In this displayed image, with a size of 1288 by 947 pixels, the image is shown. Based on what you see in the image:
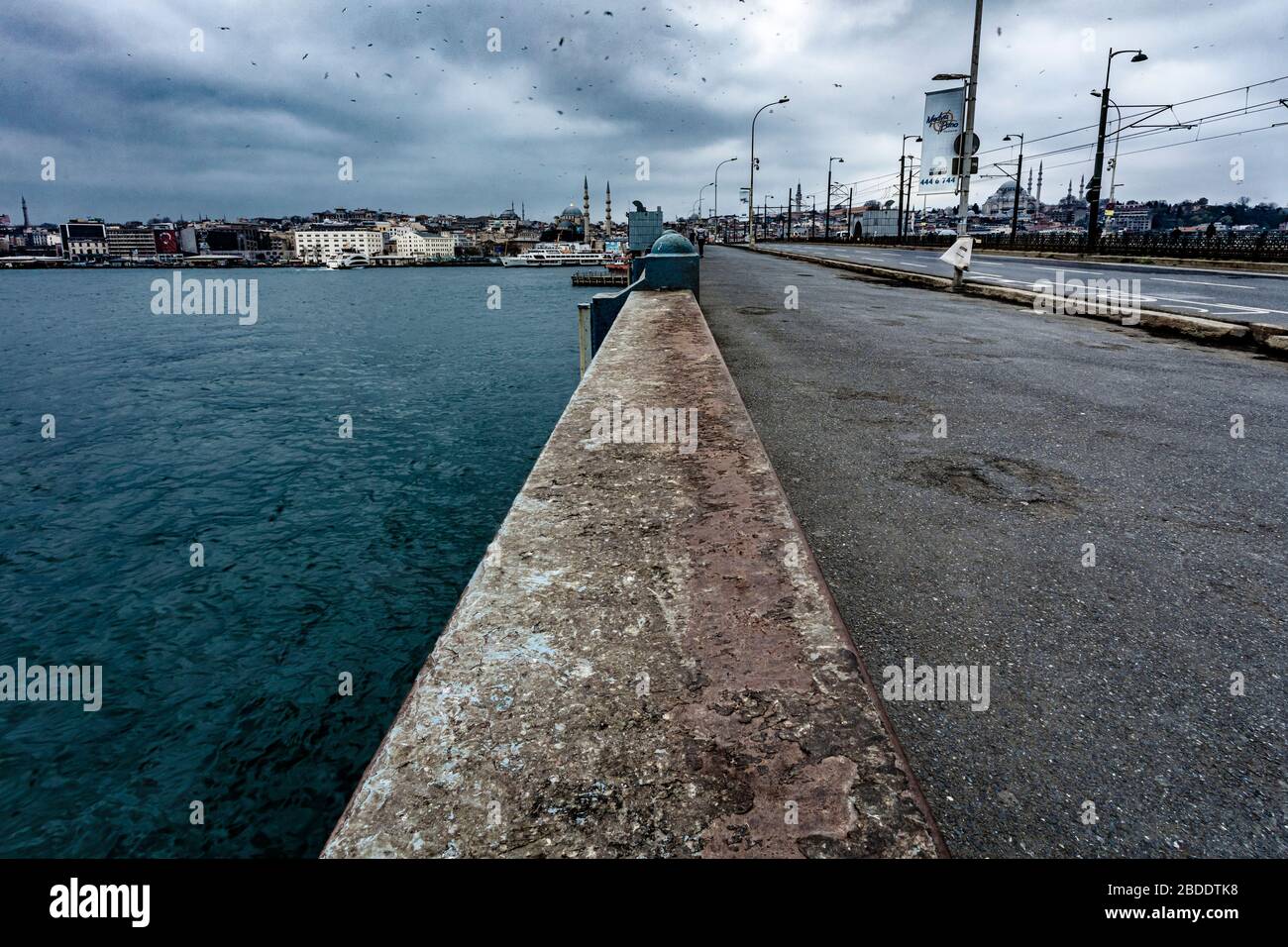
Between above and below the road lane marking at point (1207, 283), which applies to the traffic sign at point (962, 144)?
above

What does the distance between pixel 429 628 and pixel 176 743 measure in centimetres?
254

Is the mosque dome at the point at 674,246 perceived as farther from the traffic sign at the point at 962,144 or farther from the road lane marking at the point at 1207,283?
the road lane marking at the point at 1207,283

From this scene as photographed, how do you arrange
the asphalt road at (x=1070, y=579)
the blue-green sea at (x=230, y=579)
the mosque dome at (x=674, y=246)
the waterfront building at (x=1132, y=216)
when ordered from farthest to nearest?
the waterfront building at (x=1132, y=216)
the mosque dome at (x=674, y=246)
the blue-green sea at (x=230, y=579)
the asphalt road at (x=1070, y=579)

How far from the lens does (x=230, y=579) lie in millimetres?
9617

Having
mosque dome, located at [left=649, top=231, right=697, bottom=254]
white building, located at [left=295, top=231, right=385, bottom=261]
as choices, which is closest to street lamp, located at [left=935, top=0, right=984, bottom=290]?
mosque dome, located at [left=649, top=231, right=697, bottom=254]

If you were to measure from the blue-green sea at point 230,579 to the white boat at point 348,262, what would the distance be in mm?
170489

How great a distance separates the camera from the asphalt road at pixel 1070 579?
5.62 ft

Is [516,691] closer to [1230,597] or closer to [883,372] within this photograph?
[1230,597]

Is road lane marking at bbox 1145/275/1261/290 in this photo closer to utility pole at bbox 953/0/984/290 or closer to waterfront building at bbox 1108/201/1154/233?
utility pole at bbox 953/0/984/290

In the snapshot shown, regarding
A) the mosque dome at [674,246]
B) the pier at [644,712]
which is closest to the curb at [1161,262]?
the mosque dome at [674,246]

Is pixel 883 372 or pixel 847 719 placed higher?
pixel 883 372

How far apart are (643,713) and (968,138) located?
1700cm
